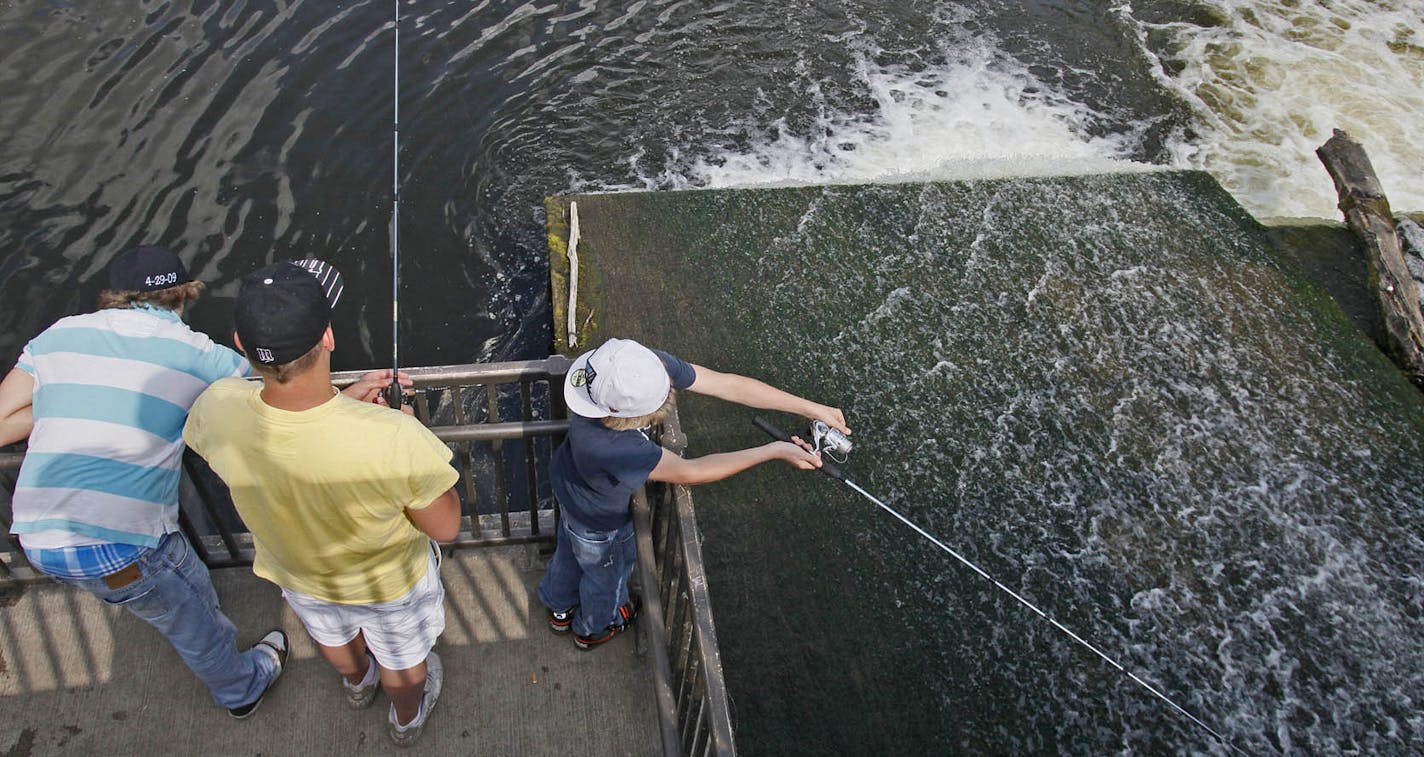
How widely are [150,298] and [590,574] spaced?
5.83 ft

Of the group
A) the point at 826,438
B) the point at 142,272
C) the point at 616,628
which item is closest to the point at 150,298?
the point at 142,272

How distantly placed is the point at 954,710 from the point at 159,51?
10.0 m

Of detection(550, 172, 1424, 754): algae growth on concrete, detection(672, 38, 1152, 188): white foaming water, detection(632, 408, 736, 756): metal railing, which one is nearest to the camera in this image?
detection(632, 408, 736, 756): metal railing

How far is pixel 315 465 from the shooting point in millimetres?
2535

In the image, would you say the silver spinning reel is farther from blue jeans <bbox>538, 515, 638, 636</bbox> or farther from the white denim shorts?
the white denim shorts

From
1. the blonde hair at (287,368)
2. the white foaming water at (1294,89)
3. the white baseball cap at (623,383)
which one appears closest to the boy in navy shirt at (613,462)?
the white baseball cap at (623,383)

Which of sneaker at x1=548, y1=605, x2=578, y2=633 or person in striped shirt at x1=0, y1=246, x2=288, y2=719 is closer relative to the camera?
person in striped shirt at x1=0, y1=246, x2=288, y2=719

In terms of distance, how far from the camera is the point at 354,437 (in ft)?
8.25

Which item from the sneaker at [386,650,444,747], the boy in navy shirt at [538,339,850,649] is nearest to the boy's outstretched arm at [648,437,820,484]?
the boy in navy shirt at [538,339,850,649]

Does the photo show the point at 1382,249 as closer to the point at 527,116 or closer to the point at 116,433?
the point at 527,116

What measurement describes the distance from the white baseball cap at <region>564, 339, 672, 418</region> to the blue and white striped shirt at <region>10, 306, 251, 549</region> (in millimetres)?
1313

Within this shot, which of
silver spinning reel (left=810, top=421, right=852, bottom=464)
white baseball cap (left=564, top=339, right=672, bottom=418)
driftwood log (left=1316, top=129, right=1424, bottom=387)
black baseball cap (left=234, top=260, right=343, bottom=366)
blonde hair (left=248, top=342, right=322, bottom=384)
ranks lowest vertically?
driftwood log (left=1316, top=129, right=1424, bottom=387)

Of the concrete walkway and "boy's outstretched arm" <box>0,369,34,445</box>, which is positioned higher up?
"boy's outstretched arm" <box>0,369,34,445</box>

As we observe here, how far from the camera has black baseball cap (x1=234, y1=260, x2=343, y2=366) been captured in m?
2.40
